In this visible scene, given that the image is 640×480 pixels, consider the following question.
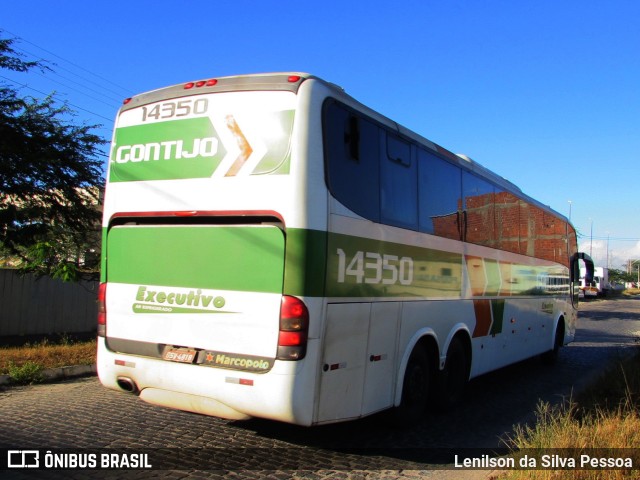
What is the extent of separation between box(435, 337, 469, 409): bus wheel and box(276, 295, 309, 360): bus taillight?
3.19 meters

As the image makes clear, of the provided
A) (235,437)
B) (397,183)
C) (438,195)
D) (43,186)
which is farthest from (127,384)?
(43,186)

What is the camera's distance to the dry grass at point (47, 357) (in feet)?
31.0

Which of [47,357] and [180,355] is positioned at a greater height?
[180,355]

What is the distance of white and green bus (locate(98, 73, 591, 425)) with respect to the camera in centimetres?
486

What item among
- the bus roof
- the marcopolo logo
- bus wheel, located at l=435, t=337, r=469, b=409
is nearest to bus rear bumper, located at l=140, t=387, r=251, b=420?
the marcopolo logo

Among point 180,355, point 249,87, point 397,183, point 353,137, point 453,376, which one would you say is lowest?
point 453,376

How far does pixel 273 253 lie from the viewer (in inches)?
193

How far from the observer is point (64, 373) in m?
9.46

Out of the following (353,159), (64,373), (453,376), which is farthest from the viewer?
(64,373)

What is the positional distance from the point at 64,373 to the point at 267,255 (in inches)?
249

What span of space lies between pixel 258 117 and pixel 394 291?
234cm

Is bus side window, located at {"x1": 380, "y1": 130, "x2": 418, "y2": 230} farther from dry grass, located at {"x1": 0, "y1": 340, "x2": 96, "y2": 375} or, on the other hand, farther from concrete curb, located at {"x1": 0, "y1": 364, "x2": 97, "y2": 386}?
dry grass, located at {"x1": 0, "y1": 340, "x2": 96, "y2": 375}

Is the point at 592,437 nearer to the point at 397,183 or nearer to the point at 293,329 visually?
the point at 293,329

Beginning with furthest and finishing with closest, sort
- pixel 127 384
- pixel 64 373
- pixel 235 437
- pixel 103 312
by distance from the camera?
pixel 64 373, pixel 235 437, pixel 103 312, pixel 127 384
